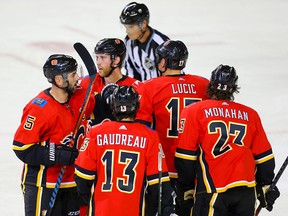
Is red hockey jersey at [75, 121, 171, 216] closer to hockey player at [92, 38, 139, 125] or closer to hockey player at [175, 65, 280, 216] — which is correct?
hockey player at [175, 65, 280, 216]

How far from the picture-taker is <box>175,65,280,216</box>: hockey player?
445cm

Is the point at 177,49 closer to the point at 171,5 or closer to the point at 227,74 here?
the point at 227,74

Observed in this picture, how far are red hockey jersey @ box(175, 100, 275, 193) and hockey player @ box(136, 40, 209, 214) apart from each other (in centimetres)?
32

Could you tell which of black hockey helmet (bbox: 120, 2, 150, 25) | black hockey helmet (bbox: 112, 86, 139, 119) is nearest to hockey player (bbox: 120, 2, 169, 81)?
black hockey helmet (bbox: 120, 2, 150, 25)

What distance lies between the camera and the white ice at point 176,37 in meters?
7.59

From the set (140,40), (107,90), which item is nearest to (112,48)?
(107,90)

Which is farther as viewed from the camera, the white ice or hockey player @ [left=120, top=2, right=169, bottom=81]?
the white ice

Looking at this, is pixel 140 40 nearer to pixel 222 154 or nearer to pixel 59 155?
pixel 59 155

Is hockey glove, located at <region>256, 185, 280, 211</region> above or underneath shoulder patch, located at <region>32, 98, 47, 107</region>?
underneath

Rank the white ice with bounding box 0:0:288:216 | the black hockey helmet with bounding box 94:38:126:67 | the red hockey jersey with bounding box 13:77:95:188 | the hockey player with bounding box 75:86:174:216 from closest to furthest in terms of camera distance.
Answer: the hockey player with bounding box 75:86:174:216 < the red hockey jersey with bounding box 13:77:95:188 < the black hockey helmet with bounding box 94:38:126:67 < the white ice with bounding box 0:0:288:216

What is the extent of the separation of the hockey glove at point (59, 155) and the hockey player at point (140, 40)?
160cm

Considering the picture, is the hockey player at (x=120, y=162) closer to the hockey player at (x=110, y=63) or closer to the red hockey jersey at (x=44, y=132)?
the red hockey jersey at (x=44, y=132)

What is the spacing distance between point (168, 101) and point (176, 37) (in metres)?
5.91

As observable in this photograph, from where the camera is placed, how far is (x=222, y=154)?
4453mm
